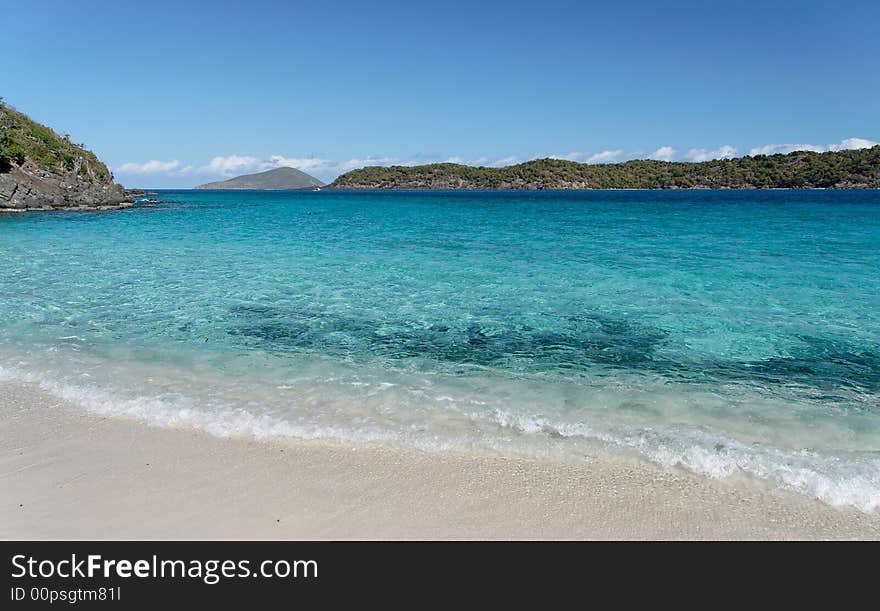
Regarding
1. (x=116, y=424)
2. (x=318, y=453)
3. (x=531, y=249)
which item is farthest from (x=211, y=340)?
(x=531, y=249)

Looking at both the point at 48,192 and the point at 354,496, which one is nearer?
the point at 354,496

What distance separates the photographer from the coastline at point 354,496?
4234 mm

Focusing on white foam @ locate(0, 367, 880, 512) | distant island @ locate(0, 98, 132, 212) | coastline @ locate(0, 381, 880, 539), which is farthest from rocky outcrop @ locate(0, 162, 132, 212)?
coastline @ locate(0, 381, 880, 539)

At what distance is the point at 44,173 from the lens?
179 feet

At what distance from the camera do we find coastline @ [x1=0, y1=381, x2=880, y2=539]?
4.23m

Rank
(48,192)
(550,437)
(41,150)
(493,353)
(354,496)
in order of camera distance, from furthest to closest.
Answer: (41,150), (48,192), (493,353), (550,437), (354,496)

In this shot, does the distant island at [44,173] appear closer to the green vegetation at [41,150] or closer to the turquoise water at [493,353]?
the green vegetation at [41,150]

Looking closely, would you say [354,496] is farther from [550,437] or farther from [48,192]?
[48,192]

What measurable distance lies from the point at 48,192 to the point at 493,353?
205 ft

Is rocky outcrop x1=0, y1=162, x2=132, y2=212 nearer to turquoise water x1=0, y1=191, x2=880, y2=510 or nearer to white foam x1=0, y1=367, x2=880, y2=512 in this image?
turquoise water x1=0, y1=191, x2=880, y2=510

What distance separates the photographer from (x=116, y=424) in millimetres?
6242

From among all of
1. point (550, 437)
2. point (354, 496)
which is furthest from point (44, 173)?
point (550, 437)
